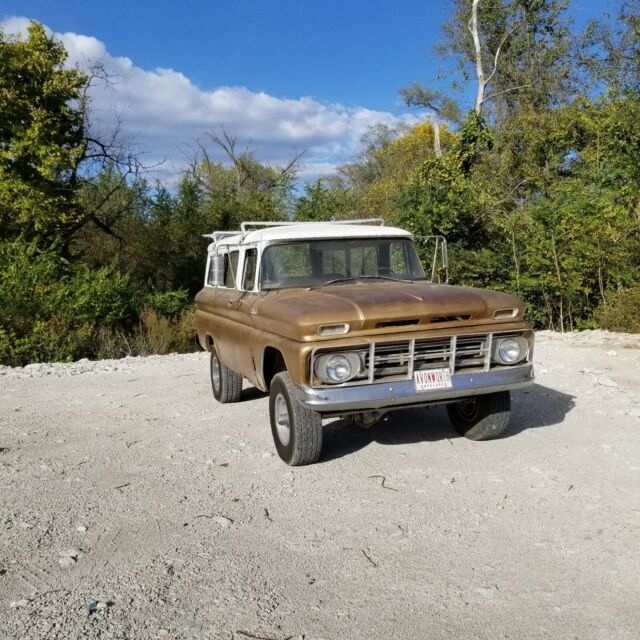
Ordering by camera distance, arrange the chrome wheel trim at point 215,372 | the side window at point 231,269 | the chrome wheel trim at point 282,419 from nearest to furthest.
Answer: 1. the chrome wheel trim at point 282,419
2. the side window at point 231,269
3. the chrome wheel trim at point 215,372

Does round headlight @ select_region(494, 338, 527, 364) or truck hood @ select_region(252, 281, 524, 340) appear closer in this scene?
truck hood @ select_region(252, 281, 524, 340)

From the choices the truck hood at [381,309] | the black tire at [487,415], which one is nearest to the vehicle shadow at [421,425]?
the black tire at [487,415]

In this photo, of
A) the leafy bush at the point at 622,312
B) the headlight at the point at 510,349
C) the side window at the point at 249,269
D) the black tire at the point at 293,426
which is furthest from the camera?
the leafy bush at the point at 622,312

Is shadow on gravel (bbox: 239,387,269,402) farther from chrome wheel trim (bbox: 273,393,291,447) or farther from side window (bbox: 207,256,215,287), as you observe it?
chrome wheel trim (bbox: 273,393,291,447)

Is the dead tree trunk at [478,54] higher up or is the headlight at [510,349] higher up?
the dead tree trunk at [478,54]

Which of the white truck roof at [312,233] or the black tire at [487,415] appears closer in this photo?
the black tire at [487,415]

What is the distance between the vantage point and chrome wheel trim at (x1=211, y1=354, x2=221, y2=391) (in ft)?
24.7

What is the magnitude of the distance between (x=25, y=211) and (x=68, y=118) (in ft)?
9.48

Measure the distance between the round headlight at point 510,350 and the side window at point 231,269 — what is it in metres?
2.69

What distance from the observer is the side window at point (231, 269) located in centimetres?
645

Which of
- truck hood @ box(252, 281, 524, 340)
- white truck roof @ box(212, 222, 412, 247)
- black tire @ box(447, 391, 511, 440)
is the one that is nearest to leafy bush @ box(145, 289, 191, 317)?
white truck roof @ box(212, 222, 412, 247)

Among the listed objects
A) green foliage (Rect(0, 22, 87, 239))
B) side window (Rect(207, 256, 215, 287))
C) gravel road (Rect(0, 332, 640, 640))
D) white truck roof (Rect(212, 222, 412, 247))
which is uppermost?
green foliage (Rect(0, 22, 87, 239))

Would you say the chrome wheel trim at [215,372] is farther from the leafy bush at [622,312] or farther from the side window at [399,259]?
the leafy bush at [622,312]

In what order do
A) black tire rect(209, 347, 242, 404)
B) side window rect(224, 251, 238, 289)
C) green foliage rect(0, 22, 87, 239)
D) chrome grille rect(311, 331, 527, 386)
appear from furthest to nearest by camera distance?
green foliage rect(0, 22, 87, 239) → black tire rect(209, 347, 242, 404) → side window rect(224, 251, 238, 289) → chrome grille rect(311, 331, 527, 386)
